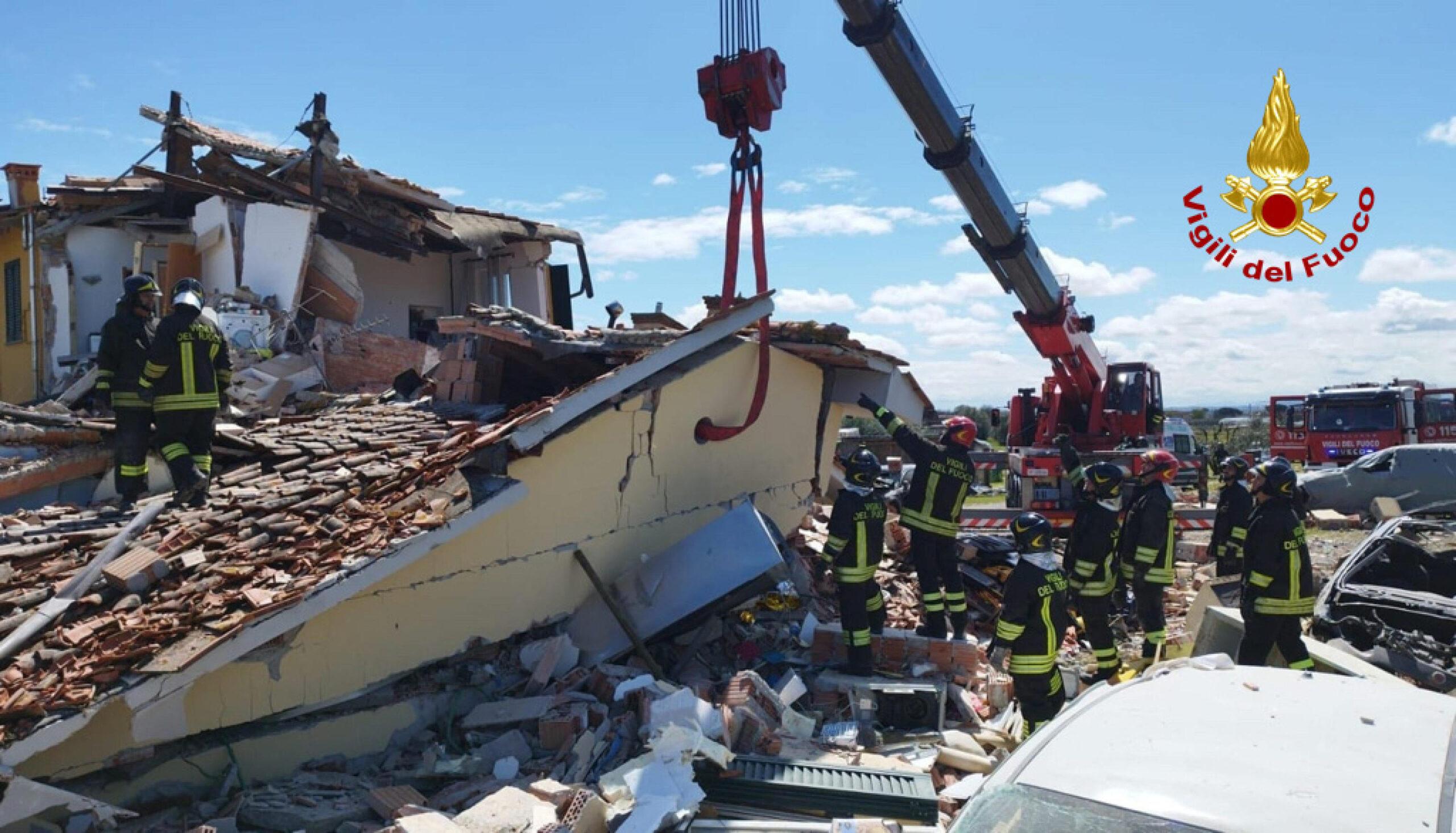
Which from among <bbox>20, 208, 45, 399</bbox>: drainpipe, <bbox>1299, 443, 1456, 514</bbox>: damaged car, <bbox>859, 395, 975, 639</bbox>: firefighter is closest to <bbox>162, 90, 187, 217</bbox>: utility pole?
<bbox>20, 208, 45, 399</bbox>: drainpipe

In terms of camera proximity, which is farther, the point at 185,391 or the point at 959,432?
the point at 959,432

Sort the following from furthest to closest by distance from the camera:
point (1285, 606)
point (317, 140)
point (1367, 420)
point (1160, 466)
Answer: point (1367, 420), point (317, 140), point (1160, 466), point (1285, 606)

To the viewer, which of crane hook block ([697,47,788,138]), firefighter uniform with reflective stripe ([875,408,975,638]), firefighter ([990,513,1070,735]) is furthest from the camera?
firefighter uniform with reflective stripe ([875,408,975,638])

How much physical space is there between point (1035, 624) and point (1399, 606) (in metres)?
2.58

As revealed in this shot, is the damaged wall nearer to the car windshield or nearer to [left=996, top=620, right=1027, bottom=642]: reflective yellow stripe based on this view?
[left=996, top=620, right=1027, bottom=642]: reflective yellow stripe

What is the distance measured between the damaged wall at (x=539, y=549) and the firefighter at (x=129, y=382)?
2281mm

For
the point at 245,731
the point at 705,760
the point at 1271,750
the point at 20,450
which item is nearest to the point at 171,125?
the point at 20,450

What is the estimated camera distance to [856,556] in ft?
24.1

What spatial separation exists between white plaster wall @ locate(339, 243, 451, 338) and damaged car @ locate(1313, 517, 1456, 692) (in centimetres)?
1355

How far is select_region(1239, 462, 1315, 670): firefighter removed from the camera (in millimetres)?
6371

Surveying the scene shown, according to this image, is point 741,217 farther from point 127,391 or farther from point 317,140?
point 317,140

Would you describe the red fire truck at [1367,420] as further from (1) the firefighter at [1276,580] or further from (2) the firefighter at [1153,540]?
(1) the firefighter at [1276,580]

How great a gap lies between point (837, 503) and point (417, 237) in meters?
11.0

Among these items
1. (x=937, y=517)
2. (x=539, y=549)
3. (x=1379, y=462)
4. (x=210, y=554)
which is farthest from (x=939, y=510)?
(x=1379, y=462)
